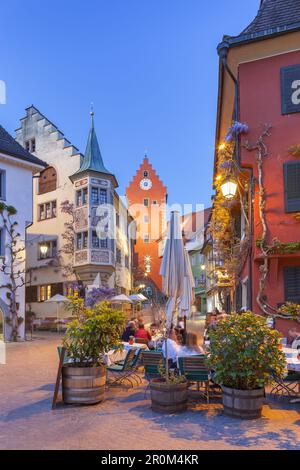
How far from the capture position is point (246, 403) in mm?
6410

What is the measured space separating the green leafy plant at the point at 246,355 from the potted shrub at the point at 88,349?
1969 millimetres

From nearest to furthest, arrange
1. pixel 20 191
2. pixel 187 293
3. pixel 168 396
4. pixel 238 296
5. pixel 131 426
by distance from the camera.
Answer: pixel 131 426 < pixel 168 396 < pixel 187 293 < pixel 238 296 < pixel 20 191

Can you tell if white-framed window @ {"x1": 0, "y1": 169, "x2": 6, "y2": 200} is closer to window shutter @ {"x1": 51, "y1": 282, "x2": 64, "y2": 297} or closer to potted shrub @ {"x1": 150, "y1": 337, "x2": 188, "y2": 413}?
window shutter @ {"x1": 51, "y1": 282, "x2": 64, "y2": 297}

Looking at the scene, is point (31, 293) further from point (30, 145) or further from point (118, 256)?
point (30, 145)

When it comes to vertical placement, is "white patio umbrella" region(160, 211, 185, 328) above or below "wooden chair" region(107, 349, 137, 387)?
above

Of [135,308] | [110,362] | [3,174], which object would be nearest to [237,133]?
[110,362]

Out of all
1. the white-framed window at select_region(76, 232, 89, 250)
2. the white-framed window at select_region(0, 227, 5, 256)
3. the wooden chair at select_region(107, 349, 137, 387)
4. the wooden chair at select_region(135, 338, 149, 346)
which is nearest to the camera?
the wooden chair at select_region(107, 349, 137, 387)

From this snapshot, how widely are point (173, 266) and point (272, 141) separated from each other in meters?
5.08

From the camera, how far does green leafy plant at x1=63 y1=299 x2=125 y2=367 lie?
7480 mm

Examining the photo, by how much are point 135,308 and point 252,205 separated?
26.3 metres

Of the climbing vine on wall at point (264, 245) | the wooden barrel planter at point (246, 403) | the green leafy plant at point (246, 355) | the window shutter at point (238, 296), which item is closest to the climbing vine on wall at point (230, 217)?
the window shutter at point (238, 296)

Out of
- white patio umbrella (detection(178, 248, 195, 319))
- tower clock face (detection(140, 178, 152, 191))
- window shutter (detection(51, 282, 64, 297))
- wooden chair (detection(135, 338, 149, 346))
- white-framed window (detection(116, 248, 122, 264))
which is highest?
tower clock face (detection(140, 178, 152, 191))

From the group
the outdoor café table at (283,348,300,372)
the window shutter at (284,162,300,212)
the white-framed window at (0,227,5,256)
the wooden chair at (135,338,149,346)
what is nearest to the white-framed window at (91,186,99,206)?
the white-framed window at (0,227,5,256)

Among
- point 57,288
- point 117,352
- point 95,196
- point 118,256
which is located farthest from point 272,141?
point 118,256
